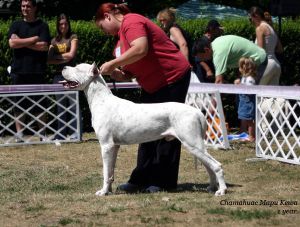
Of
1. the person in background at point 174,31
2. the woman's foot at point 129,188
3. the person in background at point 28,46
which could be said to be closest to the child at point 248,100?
the person in background at point 174,31

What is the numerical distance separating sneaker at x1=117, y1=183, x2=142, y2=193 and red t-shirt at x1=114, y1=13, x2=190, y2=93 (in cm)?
96

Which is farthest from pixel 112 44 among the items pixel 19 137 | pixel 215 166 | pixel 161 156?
pixel 215 166

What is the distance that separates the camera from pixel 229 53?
1194 centimetres

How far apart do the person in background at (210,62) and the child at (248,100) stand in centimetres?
63

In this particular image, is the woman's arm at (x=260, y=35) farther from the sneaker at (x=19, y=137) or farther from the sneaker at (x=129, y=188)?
the sneaker at (x=129, y=188)

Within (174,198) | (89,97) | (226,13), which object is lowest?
(226,13)

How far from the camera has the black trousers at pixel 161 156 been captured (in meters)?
7.86

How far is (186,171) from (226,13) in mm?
14741

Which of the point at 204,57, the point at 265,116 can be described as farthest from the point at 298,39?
the point at 265,116

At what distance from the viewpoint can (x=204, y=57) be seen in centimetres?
1227

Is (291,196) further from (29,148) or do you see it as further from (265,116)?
(29,148)

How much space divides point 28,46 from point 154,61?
4.67m

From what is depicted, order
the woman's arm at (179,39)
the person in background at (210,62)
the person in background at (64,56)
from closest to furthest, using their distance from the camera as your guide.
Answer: the woman's arm at (179,39), the person in background at (64,56), the person in background at (210,62)

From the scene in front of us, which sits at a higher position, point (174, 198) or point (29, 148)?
point (174, 198)
